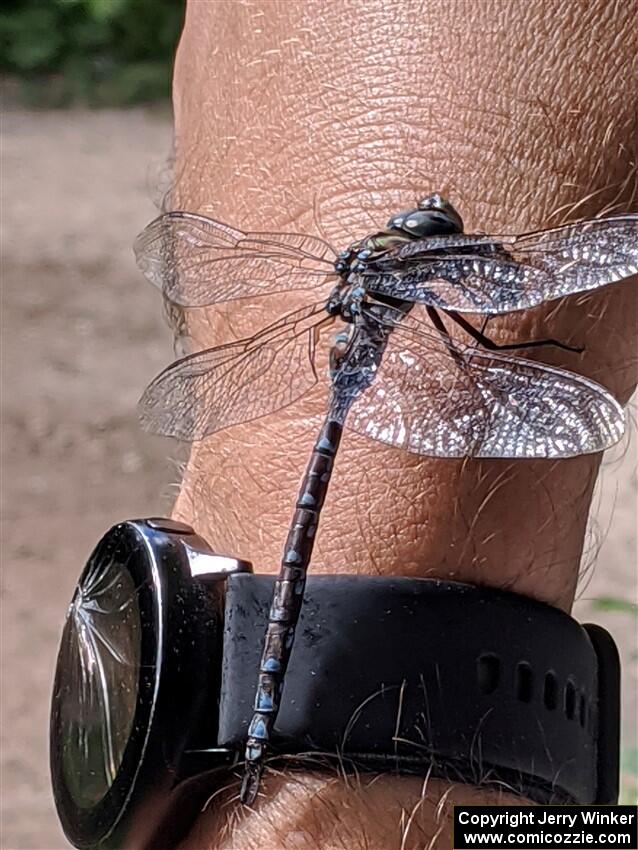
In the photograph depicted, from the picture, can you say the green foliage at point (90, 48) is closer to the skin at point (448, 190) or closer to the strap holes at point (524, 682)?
the skin at point (448, 190)

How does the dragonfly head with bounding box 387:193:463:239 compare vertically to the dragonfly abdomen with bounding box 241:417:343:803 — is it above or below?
above

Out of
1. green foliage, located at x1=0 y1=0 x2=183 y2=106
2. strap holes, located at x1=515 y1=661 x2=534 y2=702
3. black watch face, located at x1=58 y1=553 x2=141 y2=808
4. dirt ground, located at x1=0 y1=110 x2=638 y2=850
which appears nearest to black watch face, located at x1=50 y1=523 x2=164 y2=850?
black watch face, located at x1=58 y1=553 x2=141 y2=808

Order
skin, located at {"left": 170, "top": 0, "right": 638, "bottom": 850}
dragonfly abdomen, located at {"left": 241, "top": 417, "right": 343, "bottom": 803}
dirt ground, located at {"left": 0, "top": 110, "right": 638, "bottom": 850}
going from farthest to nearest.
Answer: dirt ground, located at {"left": 0, "top": 110, "right": 638, "bottom": 850}, skin, located at {"left": 170, "top": 0, "right": 638, "bottom": 850}, dragonfly abdomen, located at {"left": 241, "top": 417, "right": 343, "bottom": 803}

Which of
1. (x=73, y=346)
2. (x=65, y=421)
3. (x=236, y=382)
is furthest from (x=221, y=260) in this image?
(x=73, y=346)

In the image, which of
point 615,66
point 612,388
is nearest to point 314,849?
point 612,388

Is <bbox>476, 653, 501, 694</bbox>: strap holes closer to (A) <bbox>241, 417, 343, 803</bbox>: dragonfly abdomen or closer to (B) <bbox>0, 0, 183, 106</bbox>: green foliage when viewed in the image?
(A) <bbox>241, 417, 343, 803</bbox>: dragonfly abdomen

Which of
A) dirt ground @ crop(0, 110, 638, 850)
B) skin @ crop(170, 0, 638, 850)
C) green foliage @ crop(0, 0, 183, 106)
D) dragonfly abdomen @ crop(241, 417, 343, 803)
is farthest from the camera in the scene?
green foliage @ crop(0, 0, 183, 106)

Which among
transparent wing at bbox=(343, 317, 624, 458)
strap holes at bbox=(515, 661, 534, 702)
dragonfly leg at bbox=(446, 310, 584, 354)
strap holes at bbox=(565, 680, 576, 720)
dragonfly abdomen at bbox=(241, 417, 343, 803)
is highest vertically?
dragonfly leg at bbox=(446, 310, 584, 354)

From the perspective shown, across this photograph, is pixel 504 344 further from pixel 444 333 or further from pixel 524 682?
pixel 524 682
